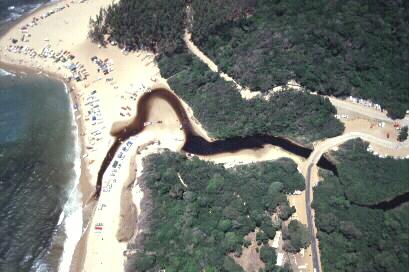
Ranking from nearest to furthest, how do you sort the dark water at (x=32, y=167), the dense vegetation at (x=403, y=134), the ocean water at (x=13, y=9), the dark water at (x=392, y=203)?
the dark water at (x=32, y=167) → the dark water at (x=392, y=203) → the dense vegetation at (x=403, y=134) → the ocean water at (x=13, y=9)

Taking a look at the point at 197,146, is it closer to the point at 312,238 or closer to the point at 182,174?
the point at 182,174

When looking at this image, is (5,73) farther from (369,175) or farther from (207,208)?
(369,175)

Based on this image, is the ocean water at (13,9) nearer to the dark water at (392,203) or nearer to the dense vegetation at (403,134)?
the dense vegetation at (403,134)

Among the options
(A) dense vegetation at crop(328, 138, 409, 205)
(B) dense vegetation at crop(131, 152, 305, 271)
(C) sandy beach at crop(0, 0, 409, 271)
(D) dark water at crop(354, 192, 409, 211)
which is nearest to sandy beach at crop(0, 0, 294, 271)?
(C) sandy beach at crop(0, 0, 409, 271)

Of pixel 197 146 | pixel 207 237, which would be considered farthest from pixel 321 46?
pixel 207 237

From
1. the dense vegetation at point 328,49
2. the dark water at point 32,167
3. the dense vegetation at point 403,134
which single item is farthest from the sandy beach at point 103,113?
the dense vegetation at point 328,49
